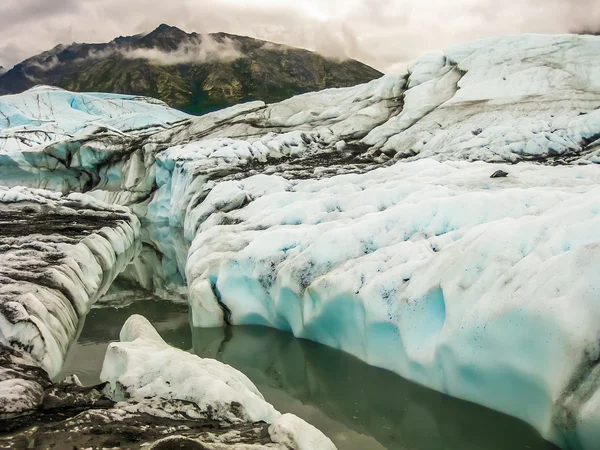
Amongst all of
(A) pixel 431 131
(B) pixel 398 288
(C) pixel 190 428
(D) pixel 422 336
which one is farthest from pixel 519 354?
(A) pixel 431 131

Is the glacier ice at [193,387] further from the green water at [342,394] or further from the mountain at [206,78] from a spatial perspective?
the mountain at [206,78]

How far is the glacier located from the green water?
24 cm

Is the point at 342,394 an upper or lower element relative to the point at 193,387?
lower

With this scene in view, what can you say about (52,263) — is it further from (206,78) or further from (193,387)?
(206,78)

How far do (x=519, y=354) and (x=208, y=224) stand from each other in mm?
11992

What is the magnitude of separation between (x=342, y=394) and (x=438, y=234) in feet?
12.1

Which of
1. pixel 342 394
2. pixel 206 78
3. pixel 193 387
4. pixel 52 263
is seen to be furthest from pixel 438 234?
pixel 206 78

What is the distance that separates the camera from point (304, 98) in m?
39.7

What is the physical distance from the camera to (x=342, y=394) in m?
7.46

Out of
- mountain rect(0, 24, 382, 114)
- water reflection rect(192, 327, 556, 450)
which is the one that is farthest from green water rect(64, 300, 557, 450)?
mountain rect(0, 24, 382, 114)

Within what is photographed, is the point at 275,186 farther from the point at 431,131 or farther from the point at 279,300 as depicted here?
the point at 431,131

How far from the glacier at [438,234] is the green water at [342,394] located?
0.24m

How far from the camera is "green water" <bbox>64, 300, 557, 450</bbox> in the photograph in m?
6.12

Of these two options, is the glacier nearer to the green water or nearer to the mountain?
the green water
